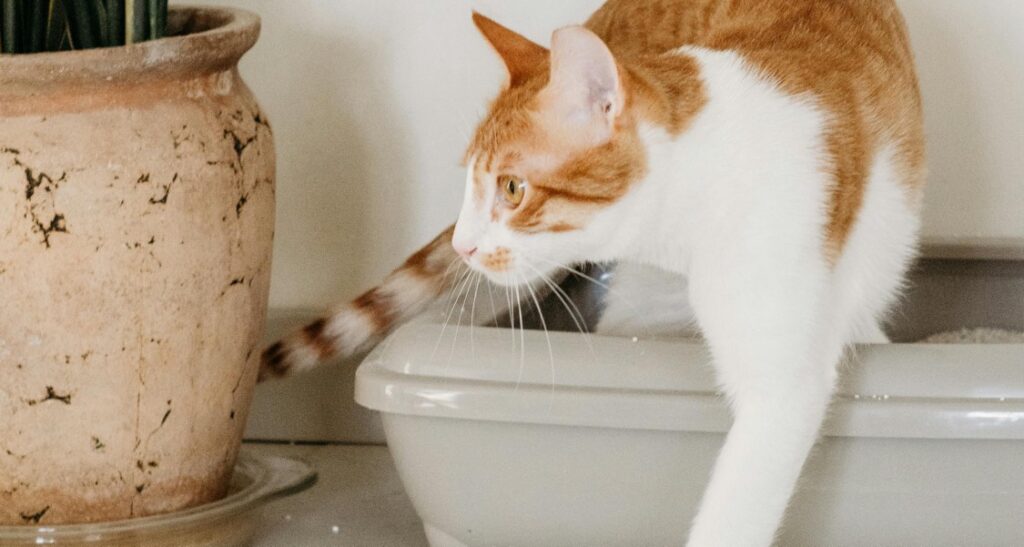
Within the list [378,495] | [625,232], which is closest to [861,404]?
[625,232]

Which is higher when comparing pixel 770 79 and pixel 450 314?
pixel 770 79

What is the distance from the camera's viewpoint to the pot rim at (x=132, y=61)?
44.5 inches

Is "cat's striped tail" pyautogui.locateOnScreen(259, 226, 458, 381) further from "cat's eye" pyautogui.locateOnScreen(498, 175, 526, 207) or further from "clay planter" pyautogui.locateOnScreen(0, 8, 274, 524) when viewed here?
"cat's eye" pyautogui.locateOnScreen(498, 175, 526, 207)

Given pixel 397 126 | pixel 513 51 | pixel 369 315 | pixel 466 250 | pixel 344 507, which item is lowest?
pixel 344 507

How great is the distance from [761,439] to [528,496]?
8.9 inches

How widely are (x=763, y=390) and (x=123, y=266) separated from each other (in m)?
0.57

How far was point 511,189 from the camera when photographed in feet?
3.40

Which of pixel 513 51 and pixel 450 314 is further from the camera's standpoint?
pixel 450 314

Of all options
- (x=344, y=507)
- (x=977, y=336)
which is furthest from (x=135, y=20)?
(x=977, y=336)

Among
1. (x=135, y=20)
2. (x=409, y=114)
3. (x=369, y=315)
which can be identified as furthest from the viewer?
(x=409, y=114)

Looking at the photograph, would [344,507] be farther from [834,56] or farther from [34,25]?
[834,56]

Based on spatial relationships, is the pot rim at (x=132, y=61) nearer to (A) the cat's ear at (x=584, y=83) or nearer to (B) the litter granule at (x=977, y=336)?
(A) the cat's ear at (x=584, y=83)

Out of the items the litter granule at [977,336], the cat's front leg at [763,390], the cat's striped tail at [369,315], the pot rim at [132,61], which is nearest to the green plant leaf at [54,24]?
the pot rim at [132,61]

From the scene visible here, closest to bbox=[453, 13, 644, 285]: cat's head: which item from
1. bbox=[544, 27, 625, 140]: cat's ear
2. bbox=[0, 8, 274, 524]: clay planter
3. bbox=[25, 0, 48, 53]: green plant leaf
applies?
bbox=[544, 27, 625, 140]: cat's ear
